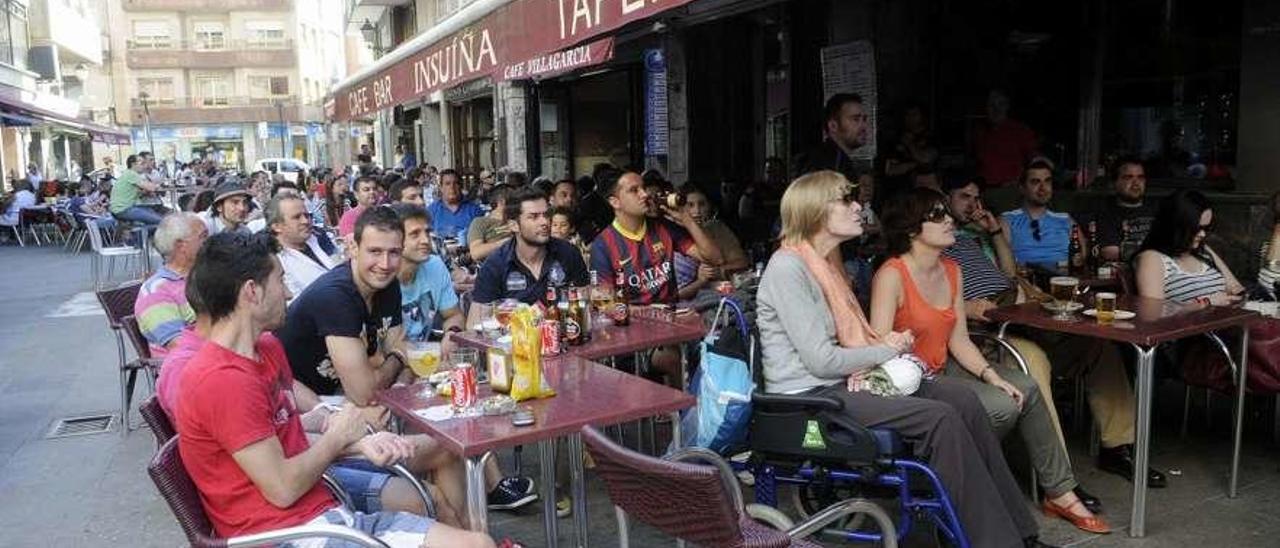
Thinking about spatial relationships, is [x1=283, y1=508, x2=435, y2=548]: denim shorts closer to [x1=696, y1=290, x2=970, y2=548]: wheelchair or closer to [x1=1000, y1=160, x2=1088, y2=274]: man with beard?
[x1=696, y1=290, x2=970, y2=548]: wheelchair

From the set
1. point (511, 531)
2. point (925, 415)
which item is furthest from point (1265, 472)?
point (511, 531)

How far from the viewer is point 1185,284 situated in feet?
15.4

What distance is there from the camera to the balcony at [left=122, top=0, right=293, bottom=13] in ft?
188

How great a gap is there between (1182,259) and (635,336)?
276 cm

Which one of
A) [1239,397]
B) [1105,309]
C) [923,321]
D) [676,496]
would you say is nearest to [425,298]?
[923,321]

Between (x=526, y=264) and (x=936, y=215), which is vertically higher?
(x=936, y=215)

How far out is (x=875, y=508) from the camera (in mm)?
3021

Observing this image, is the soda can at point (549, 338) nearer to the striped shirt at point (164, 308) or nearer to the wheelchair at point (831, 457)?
the wheelchair at point (831, 457)

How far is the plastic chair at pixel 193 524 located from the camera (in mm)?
2424

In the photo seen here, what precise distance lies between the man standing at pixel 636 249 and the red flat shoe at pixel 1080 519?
219cm

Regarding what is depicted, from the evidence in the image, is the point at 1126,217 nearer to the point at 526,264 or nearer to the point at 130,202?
the point at 526,264

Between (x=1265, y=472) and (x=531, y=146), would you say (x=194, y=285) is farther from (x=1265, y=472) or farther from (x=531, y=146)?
(x=531, y=146)

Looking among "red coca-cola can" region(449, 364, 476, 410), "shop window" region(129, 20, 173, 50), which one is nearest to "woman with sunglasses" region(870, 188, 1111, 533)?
"red coca-cola can" region(449, 364, 476, 410)

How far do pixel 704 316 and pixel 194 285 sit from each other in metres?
2.58
